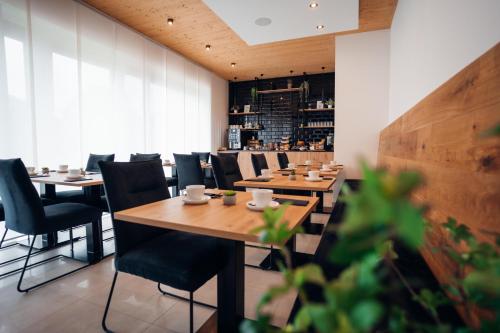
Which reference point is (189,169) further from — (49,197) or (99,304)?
(99,304)

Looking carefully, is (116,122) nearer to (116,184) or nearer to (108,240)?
(108,240)

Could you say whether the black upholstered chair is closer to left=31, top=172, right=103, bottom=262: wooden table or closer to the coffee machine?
left=31, top=172, right=103, bottom=262: wooden table

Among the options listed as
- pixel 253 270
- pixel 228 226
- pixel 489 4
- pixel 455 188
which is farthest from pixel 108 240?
pixel 489 4

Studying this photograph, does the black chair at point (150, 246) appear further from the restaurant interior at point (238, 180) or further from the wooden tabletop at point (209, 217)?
the wooden tabletop at point (209, 217)

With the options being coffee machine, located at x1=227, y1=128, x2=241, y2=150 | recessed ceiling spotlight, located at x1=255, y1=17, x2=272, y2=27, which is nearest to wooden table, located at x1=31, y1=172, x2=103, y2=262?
recessed ceiling spotlight, located at x1=255, y1=17, x2=272, y2=27

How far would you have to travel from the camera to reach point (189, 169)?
3.27 m

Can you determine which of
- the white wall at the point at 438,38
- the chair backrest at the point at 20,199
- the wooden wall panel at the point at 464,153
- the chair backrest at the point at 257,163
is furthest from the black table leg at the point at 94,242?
the white wall at the point at 438,38

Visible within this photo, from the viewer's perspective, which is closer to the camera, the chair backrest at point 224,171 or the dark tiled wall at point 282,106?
the chair backrest at point 224,171

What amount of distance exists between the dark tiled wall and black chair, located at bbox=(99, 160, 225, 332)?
20.1 ft

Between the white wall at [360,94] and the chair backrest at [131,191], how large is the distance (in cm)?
382

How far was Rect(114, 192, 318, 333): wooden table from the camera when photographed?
101cm

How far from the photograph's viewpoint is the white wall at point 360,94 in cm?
459

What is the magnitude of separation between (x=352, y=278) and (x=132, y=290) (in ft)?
6.84

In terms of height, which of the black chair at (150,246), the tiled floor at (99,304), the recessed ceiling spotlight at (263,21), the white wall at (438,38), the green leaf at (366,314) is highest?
the recessed ceiling spotlight at (263,21)
